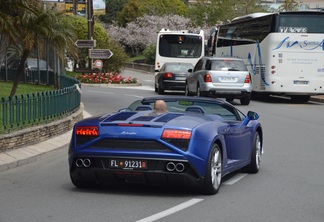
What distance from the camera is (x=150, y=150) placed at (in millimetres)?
9547

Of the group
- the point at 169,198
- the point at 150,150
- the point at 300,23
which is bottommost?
the point at 169,198

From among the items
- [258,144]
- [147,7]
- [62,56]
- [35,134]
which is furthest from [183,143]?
[147,7]

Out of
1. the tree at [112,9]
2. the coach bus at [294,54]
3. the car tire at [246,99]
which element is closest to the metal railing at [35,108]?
the car tire at [246,99]

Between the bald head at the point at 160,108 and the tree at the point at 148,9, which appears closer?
the bald head at the point at 160,108

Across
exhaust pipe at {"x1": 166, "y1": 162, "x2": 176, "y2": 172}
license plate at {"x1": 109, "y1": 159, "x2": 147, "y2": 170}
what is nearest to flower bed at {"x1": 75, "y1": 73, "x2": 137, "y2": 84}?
license plate at {"x1": 109, "y1": 159, "x2": 147, "y2": 170}

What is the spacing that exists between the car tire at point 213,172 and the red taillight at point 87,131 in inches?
57.8

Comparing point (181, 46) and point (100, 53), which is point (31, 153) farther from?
point (100, 53)

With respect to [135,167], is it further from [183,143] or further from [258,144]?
[258,144]

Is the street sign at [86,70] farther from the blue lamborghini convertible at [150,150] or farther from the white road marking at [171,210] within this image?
the white road marking at [171,210]

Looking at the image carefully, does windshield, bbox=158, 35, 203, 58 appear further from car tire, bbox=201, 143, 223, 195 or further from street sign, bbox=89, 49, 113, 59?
car tire, bbox=201, 143, 223, 195

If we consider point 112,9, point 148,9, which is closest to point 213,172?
point 148,9

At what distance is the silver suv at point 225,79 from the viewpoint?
29.2 metres

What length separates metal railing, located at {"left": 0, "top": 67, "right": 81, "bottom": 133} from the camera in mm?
14164

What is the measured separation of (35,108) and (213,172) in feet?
21.5
